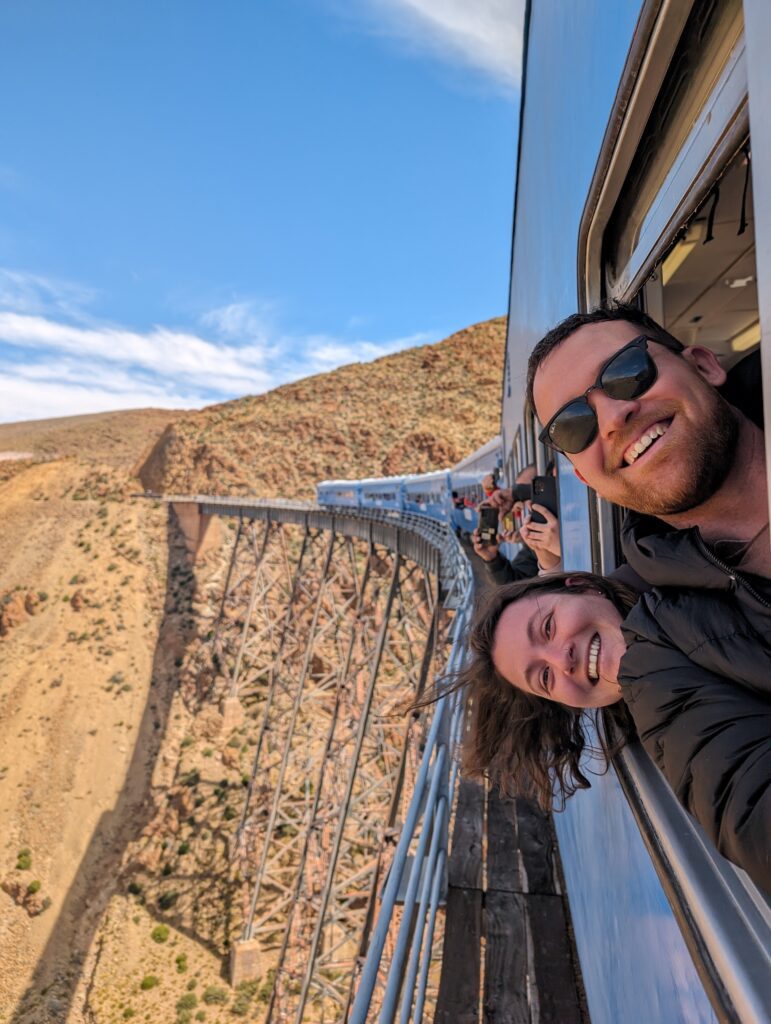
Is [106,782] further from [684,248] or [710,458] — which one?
[710,458]

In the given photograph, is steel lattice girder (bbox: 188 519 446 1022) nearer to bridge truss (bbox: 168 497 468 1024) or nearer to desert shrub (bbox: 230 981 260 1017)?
bridge truss (bbox: 168 497 468 1024)

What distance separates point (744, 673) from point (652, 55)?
3.09 feet

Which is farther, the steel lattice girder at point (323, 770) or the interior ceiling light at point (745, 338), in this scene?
the steel lattice girder at point (323, 770)

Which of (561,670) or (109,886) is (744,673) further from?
(109,886)

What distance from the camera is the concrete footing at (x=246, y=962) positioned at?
12.8 m

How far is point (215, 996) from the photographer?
12.8 metres

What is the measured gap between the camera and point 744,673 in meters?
0.76

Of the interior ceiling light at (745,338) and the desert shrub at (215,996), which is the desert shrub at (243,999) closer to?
the desert shrub at (215,996)

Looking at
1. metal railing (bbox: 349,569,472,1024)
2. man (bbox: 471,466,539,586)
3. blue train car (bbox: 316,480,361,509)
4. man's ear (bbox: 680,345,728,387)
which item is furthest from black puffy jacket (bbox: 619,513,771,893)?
blue train car (bbox: 316,480,361,509)

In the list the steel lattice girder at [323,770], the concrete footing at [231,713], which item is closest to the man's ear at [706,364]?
the steel lattice girder at [323,770]

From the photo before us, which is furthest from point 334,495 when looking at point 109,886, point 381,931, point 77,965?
point 381,931

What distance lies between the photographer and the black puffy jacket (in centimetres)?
65

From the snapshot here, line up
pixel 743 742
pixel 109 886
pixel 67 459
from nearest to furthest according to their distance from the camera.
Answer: pixel 743 742, pixel 109 886, pixel 67 459

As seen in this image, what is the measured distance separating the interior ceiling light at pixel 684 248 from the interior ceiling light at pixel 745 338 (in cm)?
115
